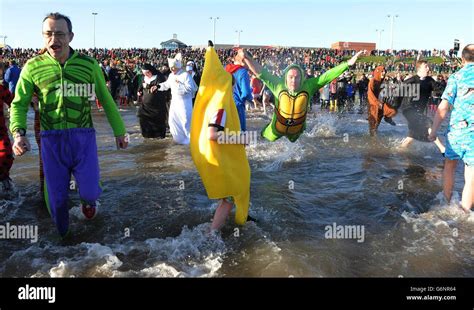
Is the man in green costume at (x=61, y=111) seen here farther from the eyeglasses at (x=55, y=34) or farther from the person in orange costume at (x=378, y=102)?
the person in orange costume at (x=378, y=102)

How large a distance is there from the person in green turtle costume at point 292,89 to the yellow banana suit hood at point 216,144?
228cm

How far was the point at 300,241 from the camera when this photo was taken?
159 inches

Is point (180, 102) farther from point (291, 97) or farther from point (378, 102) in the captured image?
point (378, 102)

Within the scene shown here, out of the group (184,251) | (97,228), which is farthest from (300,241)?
(97,228)

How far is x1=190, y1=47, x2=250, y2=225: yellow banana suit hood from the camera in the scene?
370 cm

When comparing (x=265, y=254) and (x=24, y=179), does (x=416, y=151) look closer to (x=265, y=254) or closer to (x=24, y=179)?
(x=265, y=254)

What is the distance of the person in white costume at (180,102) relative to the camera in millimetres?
7875

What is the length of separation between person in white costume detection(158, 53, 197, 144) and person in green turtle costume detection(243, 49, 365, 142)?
78.6 inches

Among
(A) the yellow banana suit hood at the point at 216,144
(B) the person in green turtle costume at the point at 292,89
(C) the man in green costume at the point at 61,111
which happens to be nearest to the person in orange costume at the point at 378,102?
(B) the person in green turtle costume at the point at 292,89

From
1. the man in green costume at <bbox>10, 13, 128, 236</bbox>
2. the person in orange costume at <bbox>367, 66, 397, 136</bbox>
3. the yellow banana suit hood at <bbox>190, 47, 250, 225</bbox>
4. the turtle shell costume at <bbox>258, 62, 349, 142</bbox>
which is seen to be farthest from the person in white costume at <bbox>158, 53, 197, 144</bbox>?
the person in orange costume at <bbox>367, 66, 397, 136</bbox>

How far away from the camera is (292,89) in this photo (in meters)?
6.23

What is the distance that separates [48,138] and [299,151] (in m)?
5.64

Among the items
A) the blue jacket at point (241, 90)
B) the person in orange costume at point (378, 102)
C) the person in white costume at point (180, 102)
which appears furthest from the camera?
the person in orange costume at point (378, 102)
